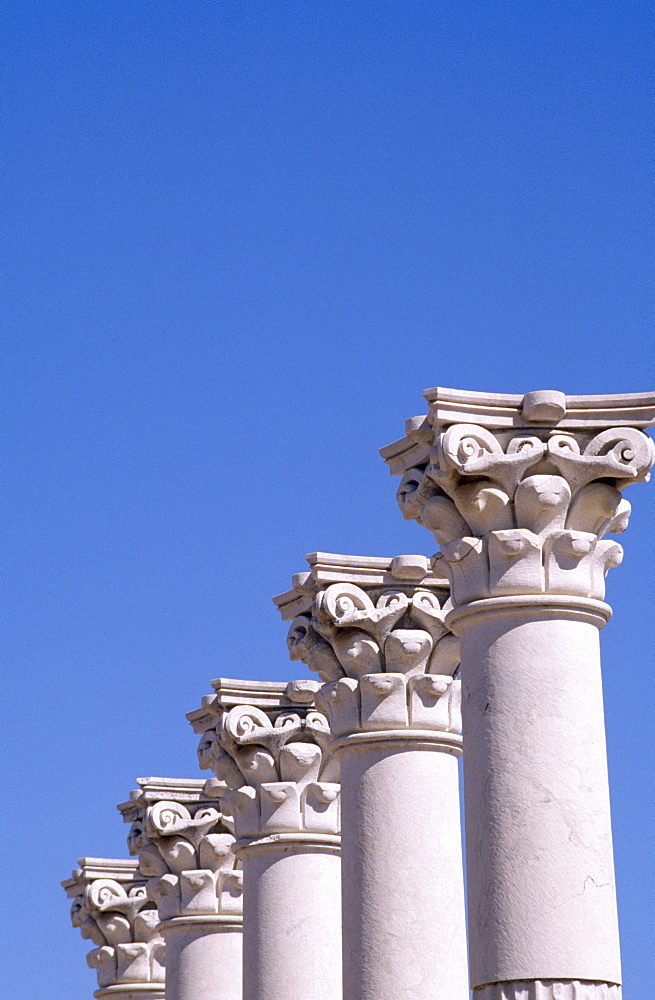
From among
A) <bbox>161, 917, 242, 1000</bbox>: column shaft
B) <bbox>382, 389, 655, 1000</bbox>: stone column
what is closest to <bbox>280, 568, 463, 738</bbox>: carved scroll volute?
<bbox>382, 389, 655, 1000</bbox>: stone column

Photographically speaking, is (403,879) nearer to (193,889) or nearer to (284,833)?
(284,833)

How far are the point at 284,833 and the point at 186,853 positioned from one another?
7.37 meters

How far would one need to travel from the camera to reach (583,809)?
18.7 metres

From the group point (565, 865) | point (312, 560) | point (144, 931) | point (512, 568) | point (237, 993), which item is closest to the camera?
point (565, 865)

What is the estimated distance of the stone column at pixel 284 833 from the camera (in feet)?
97.2

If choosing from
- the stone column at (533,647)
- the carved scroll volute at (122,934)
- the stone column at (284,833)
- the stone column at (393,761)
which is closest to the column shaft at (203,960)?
the stone column at (284,833)

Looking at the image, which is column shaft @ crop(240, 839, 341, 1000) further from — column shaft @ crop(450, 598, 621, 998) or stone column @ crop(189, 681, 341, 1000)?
column shaft @ crop(450, 598, 621, 998)

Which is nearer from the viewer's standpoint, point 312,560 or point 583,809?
point 583,809

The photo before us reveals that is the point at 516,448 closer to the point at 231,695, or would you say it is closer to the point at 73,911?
the point at 231,695

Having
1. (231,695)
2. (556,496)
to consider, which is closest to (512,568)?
(556,496)

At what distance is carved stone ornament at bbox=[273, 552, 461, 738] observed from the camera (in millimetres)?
25250

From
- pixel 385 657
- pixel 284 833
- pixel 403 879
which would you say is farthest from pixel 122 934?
pixel 403 879

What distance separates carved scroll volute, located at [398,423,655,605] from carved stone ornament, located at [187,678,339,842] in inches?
445

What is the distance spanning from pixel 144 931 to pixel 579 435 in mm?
27878
